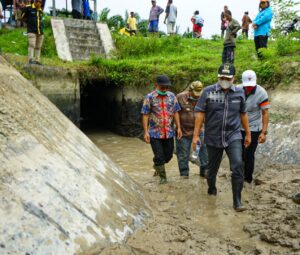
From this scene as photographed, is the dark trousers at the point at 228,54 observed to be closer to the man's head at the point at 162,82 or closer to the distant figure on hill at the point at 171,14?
the man's head at the point at 162,82

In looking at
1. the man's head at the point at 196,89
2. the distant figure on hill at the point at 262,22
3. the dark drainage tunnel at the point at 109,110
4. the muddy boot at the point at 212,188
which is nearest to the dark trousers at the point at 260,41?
the distant figure on hill at the point at 262,22

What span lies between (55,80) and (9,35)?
4722 mm

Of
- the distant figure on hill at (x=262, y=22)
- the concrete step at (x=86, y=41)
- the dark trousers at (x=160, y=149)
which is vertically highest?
the distant figure on hill at (x=262, y=22)

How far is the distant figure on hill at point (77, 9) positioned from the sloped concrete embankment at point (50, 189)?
10432 mm

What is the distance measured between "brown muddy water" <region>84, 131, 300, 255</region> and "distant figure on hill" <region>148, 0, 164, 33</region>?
10.4m

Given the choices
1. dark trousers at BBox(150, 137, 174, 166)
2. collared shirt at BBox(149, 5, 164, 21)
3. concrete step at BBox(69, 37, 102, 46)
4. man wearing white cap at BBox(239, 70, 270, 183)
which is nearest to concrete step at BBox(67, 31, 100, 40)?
concrete step at BBox(69, 37, 102, 46)

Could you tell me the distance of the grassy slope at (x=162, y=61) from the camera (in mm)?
8805

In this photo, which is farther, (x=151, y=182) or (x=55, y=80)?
(x=55, y=80)

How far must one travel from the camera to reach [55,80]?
31.5 ft

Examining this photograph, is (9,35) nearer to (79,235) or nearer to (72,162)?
(72,162)

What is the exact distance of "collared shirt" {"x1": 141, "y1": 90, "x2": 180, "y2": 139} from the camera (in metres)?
5.63

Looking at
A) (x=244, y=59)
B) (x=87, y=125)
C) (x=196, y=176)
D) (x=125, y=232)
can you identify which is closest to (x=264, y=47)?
(x=244, y=59)

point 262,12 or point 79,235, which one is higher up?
point 262,12

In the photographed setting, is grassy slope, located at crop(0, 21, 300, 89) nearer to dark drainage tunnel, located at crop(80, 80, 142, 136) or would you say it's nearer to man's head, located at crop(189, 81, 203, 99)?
dark drainage tunnel, located at crop(80, 80, 142, 136)
